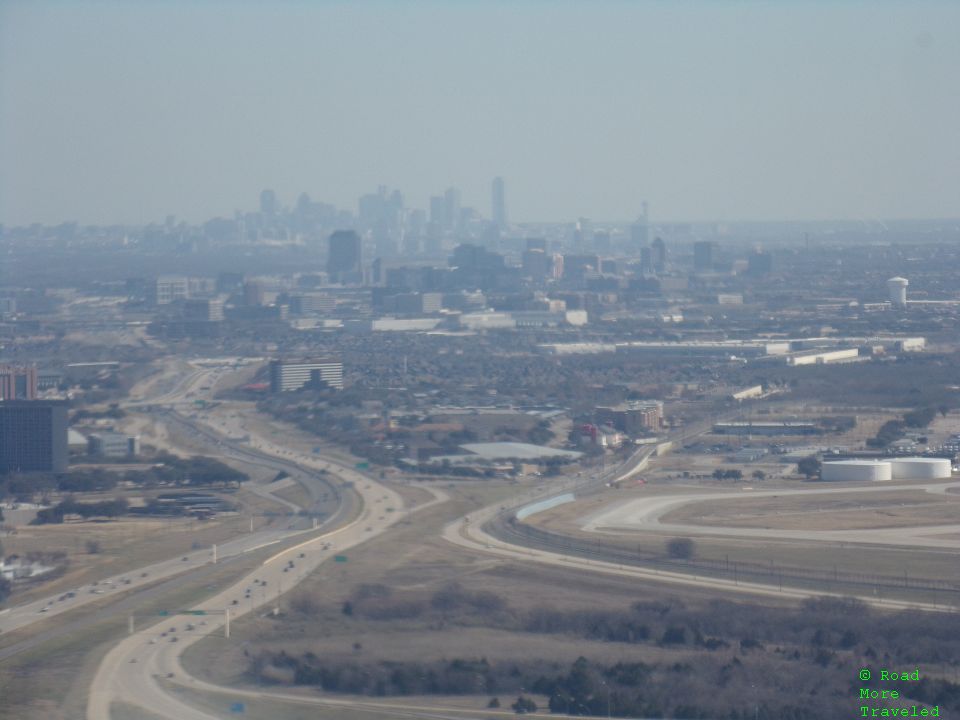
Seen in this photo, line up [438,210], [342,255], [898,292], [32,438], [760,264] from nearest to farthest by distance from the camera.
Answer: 1. [32,438]
2. [898,292]
3. [760,264]
4. [342,255]
5. [438,210]

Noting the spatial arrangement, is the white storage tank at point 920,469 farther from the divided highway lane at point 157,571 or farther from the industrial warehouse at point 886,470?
the divided highway lane at point 157,571

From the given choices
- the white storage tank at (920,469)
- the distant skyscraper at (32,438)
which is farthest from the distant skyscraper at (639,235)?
the white storage tank at (920,469)

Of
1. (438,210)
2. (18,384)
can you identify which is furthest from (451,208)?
A: (18,384)

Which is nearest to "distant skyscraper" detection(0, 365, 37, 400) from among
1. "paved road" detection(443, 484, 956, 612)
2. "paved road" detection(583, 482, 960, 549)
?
"paved road" detection(443, 484, 956, 612)

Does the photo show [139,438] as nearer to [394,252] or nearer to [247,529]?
[247,529]

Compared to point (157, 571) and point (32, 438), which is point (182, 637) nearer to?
point (157, 571)

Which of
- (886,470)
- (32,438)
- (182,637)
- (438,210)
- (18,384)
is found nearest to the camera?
(182,637)

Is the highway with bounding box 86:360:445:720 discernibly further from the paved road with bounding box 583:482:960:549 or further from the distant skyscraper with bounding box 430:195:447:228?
the distant skyscraper with bounding box 430:195:447:228
